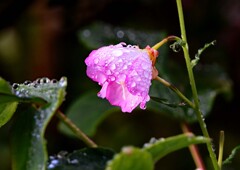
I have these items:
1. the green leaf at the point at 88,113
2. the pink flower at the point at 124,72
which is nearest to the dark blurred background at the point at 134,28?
the green leaf at the point at 88,113

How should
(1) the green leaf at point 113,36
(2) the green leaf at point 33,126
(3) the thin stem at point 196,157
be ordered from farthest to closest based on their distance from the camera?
(1) the green leaf at point 113,36, (3) the thin stem at point 196,157, (2) the green leaf at point 33,126

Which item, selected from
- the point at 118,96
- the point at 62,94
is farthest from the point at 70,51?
the point at 62,94

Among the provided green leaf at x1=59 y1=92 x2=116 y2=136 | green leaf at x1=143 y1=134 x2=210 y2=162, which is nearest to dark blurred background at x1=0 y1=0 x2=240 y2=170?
green leaf at x1=59 y1=92 x2=116 y2=136

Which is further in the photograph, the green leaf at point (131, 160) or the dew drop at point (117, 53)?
the dew drop at point (117, 53)

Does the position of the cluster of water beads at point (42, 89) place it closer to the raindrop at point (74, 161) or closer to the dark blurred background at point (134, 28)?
the raindrop at point (74, 161)

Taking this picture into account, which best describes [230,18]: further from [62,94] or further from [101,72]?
[62,94]

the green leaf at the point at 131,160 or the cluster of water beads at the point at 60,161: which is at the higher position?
the cluster of water beads at the point at 60,161

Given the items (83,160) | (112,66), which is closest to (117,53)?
(112,66)
